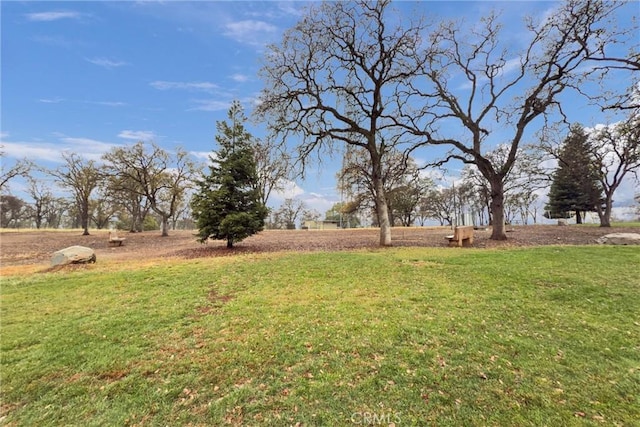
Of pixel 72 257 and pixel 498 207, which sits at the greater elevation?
pixel 498 207

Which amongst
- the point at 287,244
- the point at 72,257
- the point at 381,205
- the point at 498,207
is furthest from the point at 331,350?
the point at 498,207

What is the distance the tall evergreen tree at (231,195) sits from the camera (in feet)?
45.9

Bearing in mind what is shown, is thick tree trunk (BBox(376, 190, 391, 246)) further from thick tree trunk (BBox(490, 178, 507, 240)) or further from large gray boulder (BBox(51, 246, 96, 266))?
large gray boulder (BBox(51, 246, 96, 266))

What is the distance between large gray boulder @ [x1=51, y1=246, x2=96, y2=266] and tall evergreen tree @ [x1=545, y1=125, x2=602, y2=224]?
23511 mm

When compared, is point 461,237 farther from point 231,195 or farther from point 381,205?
point 231,195

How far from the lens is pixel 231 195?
14.4 m

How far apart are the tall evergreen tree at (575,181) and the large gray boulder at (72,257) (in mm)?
23511

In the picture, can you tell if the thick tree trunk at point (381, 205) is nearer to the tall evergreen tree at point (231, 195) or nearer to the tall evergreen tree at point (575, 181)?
the tall evergreen tree at point (231, 195)

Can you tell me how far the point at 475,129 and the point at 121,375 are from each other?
16.9 metres

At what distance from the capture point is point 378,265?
9117 mm

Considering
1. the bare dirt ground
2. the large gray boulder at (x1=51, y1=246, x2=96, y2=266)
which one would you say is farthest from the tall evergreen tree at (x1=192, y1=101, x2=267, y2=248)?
the large gray boulder at (x1=51, y1=246, x2=96, y2=266)

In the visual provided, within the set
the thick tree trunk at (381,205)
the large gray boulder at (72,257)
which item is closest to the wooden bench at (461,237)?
the thick tree trunk at (381,205)

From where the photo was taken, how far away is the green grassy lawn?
3.01 meters

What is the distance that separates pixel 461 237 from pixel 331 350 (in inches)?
440
